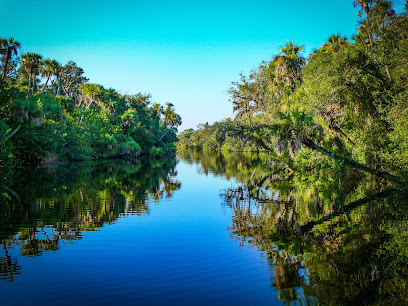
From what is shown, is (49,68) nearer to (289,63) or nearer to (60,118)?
(60,118)

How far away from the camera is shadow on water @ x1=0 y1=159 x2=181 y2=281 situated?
9742mm

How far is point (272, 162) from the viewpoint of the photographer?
105 ft

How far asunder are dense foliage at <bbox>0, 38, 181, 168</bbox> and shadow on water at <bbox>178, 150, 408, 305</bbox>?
22.2m

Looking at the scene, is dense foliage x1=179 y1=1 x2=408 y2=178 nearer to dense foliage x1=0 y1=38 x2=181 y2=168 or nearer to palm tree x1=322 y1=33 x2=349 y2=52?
palm tree x1=322 y1=33 x2=349 y2=52

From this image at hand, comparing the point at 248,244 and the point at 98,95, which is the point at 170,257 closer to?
the point at 248,244

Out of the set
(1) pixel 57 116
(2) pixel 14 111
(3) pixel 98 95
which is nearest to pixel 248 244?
(2) pixel 14 111

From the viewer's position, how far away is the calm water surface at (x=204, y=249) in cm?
674

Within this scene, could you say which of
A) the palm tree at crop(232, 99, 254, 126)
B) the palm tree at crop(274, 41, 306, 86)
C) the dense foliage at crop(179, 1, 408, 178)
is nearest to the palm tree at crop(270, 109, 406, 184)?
the dense foliage at crop(179, 1, 408, 178)

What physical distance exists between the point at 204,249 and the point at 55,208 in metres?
8.81

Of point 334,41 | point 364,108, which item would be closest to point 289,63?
point 334,41

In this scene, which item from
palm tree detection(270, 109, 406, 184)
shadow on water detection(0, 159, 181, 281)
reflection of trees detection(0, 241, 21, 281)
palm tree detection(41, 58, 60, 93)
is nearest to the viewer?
reflection of trees detection(0, 241, 21, 281)

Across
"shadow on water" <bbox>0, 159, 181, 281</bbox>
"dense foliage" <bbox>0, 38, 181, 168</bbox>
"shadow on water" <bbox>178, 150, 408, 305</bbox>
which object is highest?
"dense foliage" <bbox>0, 38, 181, 168</bbox>

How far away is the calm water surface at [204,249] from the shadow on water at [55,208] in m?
0.06

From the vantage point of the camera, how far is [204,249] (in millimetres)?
9844
